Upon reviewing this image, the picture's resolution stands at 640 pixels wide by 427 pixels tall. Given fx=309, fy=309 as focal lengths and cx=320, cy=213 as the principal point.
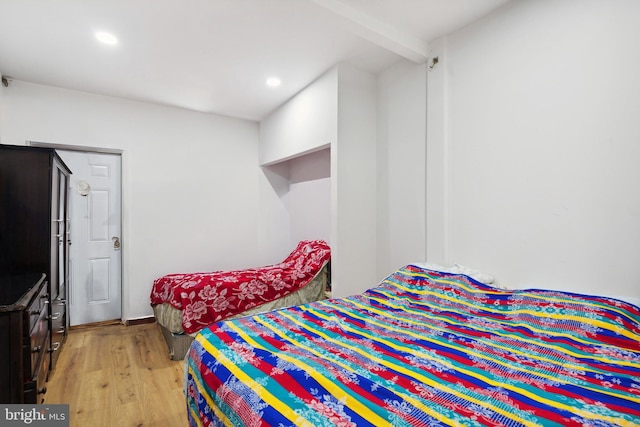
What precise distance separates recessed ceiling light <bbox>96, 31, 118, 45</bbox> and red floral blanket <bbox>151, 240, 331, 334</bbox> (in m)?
2.15

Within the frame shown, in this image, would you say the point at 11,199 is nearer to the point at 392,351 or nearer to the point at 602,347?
the point at 392,351

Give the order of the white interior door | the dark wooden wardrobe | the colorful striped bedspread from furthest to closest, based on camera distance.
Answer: the white interior door < the dark wooden wardrobe < the colorful striped bedspread

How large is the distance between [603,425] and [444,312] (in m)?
1.02

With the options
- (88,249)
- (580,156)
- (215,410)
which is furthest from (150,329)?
(580,156)

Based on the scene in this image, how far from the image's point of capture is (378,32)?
2.25 metres

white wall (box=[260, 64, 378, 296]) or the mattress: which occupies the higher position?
white wall (box=[260, 64, 378, 296])

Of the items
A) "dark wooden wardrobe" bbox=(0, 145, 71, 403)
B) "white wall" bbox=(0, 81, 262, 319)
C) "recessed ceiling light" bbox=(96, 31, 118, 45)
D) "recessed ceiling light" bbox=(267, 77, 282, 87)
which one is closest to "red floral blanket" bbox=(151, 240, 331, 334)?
"white wall" bbox=(0, 81, 262, 319)

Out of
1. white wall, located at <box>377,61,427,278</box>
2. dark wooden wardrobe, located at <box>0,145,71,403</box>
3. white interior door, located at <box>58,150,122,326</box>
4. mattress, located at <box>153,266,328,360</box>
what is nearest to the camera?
dark wooden wardrobe, located at <box>0,145,71,403</box>

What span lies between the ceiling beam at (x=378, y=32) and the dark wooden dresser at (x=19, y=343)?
2.43 metres

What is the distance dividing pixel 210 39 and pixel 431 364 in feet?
8.81

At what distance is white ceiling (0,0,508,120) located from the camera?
2.10 metres

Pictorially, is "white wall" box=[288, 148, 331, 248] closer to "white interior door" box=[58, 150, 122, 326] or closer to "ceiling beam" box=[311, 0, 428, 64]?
"ceiling beam" box=[311, 0, 428, 64]

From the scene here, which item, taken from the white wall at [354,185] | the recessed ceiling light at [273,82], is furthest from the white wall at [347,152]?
the recessed ceiling light at [273,82]

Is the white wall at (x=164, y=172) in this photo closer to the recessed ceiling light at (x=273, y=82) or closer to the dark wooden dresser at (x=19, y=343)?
the recessed ceiling light at (x=273, y=82)
